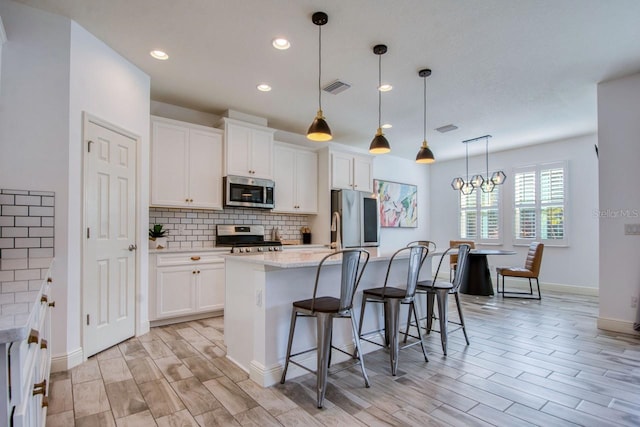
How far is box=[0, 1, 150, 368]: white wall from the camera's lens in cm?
246

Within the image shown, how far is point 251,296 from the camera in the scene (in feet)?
8.29

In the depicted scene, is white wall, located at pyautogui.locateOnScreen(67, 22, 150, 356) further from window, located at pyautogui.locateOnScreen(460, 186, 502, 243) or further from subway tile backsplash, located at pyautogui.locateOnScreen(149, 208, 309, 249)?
window, located at pyautogui.locateOnScreen(460, 186, 502, 243)

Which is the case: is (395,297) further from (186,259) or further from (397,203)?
(397,203)

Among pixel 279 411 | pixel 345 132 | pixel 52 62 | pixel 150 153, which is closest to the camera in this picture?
pixel 279 411

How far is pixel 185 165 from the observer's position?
4.13 m

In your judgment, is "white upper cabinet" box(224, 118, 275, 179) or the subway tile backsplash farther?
"white upper cabinet" box(224, 118, 275, 179)

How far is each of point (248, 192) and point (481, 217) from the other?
5.12 m

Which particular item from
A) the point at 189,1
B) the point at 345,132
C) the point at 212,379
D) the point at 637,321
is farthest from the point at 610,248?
the point at 189,1

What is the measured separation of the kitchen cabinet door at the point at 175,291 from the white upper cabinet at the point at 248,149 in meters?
1.41

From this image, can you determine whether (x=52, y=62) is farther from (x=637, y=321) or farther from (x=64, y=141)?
(x=637, y=321)

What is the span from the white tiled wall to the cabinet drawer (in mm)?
1247

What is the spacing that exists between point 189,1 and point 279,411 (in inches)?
114

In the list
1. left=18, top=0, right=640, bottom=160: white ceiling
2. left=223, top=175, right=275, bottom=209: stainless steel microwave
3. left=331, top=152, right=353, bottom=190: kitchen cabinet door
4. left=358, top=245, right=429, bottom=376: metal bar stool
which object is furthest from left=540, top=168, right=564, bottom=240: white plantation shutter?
left=223, top=175, right=275, bottom=209: stainless steel microwave

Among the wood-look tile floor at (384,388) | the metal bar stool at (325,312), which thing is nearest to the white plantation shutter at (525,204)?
the wood-look tile floor at (384,388)
